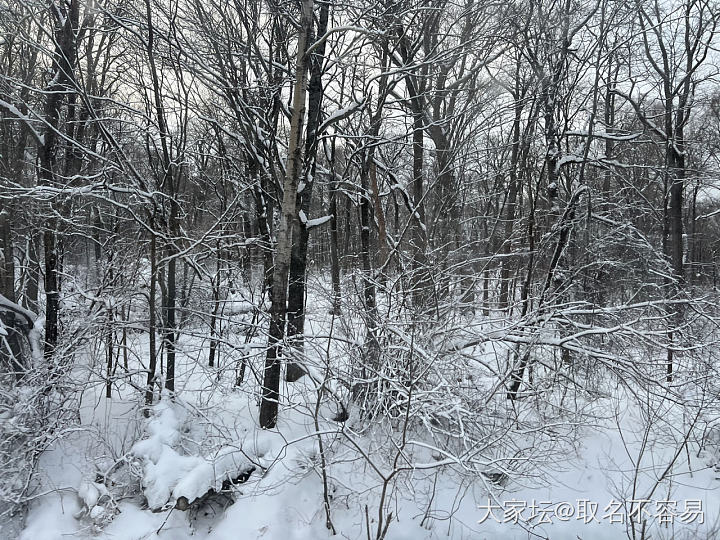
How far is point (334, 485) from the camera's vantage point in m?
4.93

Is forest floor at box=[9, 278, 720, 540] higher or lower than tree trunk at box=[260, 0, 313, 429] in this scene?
lower

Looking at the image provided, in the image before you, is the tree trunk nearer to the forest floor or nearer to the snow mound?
the forest floor

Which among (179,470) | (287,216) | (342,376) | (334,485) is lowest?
(334,485)

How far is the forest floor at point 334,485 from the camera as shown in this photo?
4.64 m

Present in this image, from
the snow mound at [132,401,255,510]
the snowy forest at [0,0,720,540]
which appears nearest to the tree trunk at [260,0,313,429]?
the snowy forest at [0,0,720,540]

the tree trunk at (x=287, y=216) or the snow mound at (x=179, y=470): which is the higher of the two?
the tree trunk at (x=287, y=216)

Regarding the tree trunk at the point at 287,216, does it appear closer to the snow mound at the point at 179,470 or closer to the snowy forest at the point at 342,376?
the snowy forest at the point at 342,376

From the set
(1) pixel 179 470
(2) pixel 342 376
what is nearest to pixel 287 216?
(2) pixel 342 376

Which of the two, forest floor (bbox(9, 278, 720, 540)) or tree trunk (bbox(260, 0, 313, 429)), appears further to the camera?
tree trunk (bbox(260, 0, 313, 429))

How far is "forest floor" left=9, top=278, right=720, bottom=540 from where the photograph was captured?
4.64 metres

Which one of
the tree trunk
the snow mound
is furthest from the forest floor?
the tree trunk

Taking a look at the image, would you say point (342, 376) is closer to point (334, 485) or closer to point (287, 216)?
point (334, 485)

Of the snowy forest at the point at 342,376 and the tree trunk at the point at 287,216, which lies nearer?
the snowy forest at the point at 342,376

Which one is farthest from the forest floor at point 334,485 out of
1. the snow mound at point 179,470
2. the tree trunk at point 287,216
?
the tree trunk at point 287,216
